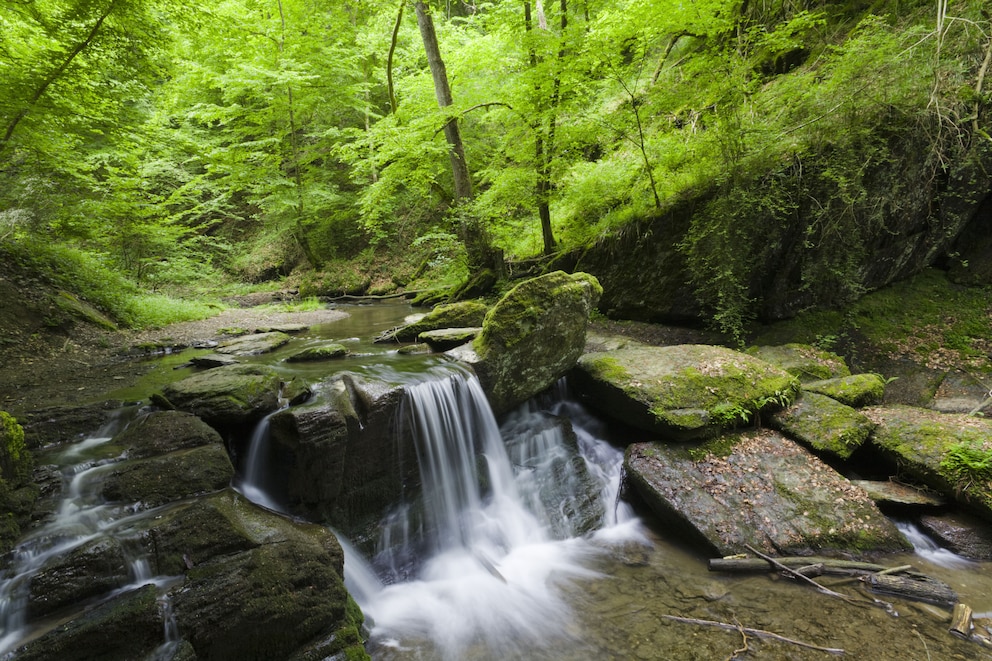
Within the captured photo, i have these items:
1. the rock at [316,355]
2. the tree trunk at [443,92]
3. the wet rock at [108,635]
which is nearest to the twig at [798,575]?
the wet rock at [108,635]

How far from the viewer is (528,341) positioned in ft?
19.8

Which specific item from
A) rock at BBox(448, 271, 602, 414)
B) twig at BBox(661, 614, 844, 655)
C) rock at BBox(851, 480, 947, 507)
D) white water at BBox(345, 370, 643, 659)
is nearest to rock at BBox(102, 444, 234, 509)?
white water at BBox(345, 370, 643, 659)

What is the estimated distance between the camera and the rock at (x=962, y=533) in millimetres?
4078

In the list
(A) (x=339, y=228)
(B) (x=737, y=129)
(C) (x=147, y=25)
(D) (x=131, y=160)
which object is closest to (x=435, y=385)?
(B) (x=737, y=129)

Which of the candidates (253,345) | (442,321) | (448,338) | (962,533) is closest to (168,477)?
(448,338)

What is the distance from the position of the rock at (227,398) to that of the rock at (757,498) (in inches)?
167

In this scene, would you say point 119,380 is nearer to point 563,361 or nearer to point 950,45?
point 563,361

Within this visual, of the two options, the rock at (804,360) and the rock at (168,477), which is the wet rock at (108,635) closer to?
the rock at (168,477)

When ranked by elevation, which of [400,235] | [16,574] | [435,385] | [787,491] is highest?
[400,235]

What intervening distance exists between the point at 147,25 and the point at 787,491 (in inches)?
413

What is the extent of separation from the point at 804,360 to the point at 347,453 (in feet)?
21.4

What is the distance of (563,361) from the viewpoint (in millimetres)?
6398

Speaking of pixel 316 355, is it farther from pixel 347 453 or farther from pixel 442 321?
pixel 347 453

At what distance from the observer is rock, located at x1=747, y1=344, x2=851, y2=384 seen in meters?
6.24
